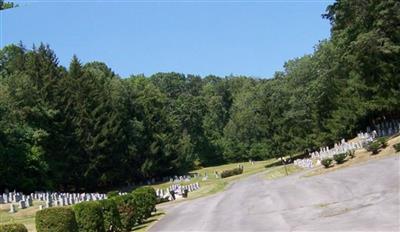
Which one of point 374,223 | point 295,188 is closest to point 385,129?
point 295,188

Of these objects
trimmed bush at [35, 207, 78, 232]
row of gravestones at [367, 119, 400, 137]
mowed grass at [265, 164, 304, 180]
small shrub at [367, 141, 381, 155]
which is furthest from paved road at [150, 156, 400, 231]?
mowed grass at [265, 164, 304, 180]

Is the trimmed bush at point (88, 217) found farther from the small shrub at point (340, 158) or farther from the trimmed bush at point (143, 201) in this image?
the small shrub at point (340, 158)

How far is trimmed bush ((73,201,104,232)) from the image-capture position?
17.3 m

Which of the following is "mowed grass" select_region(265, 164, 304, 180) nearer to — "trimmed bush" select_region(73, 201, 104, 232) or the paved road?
the paved road

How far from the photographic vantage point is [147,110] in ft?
275

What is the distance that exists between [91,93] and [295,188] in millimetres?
45703

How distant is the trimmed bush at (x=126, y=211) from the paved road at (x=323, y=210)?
3.57ft

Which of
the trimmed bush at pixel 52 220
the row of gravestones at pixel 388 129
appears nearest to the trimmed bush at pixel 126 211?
the trimmed bush at pixel 52 220

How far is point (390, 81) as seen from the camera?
1718 inches

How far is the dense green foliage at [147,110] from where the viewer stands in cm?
4403

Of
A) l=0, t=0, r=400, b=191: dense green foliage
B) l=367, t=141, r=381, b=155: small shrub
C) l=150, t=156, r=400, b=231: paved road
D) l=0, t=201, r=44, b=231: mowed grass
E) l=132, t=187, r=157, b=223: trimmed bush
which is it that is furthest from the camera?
l=0, t=0, r=400, b=191: dense green foliage

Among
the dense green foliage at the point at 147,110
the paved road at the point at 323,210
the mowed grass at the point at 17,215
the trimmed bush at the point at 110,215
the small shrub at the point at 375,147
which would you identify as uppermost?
the dense green foliage at the point at 147,110

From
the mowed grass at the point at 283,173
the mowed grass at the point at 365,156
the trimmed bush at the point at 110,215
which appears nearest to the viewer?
the trimmed bush at the point at 110,215

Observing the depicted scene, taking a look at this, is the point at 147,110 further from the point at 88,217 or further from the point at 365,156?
the point at 88,217
